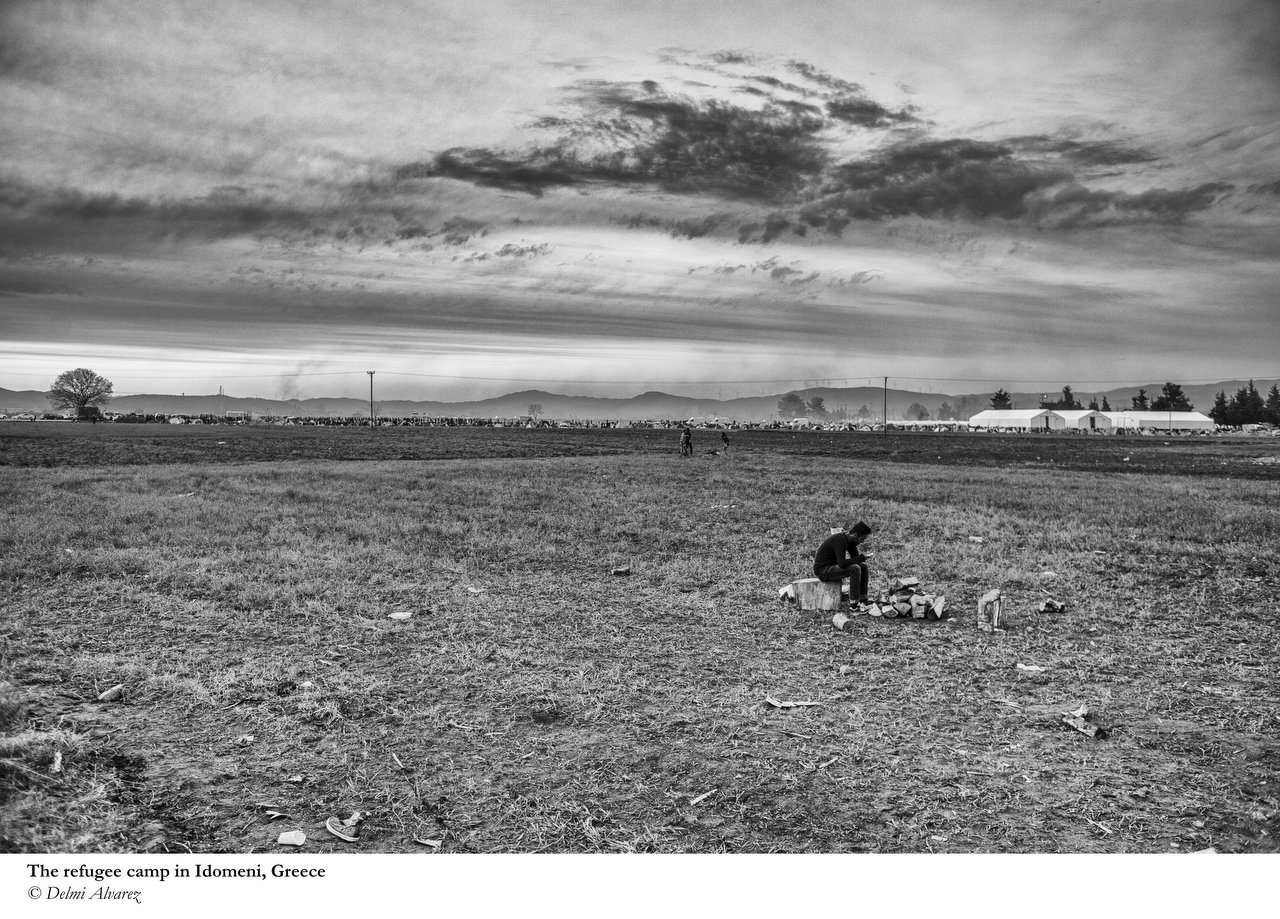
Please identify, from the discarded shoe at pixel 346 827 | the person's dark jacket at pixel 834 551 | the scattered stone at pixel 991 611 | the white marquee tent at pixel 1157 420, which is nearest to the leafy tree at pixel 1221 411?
the white marquee tent at pixel 1157 420

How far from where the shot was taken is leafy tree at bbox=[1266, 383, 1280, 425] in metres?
150

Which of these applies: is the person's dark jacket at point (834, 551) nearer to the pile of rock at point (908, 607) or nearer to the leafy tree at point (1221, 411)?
the pile of rock at point (908, 607)

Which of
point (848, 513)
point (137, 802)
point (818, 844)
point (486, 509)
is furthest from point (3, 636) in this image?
point (848, 513)

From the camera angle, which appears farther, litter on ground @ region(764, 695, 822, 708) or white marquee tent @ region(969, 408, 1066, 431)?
white marquee tent @ region(969, 408, 1066, 431)

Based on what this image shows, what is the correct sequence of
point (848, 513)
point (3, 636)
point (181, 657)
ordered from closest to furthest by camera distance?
1. point (181, 657)
2. point (3, 636)
3. point (848, 513)

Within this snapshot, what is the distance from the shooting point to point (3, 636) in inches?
358

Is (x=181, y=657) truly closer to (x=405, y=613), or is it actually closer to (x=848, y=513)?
(x=405, y=613)

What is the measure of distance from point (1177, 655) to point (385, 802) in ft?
29.7

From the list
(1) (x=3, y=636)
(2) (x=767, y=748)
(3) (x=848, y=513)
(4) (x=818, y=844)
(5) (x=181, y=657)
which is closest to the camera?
(4) (x=818, y=844)

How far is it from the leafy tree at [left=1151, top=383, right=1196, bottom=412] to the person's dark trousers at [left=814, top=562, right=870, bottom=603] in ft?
634

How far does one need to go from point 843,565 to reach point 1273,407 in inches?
7363

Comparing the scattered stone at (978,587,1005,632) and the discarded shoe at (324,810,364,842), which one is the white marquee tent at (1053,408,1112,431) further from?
the discarded shoe at (324,810,364,842)

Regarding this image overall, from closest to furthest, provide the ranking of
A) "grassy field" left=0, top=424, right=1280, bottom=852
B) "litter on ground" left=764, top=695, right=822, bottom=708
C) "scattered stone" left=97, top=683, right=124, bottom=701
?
"grassy field" left=0, top=424, right=1280, bottom=852 → "scattered stone" left=97, top=683, right=124, bottom=701 → "litter on ground" left=764, top=695, right=822, bottom=708

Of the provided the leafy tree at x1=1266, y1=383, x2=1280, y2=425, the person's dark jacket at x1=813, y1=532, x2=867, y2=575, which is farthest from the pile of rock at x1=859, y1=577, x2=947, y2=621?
the leafy tree at x1=1266, y1=383, x2=1280, y2=425
